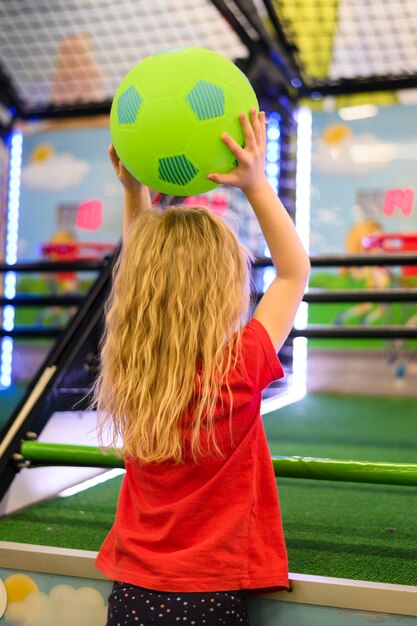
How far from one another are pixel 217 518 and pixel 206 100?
0.61m

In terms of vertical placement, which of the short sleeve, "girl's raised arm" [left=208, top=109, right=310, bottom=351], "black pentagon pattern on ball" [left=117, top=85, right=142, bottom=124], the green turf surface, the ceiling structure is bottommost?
the green turf surface

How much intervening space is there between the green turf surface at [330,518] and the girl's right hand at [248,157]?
0.70 meters

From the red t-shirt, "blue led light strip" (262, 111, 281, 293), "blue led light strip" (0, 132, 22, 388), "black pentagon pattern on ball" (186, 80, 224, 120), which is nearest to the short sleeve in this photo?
the red t-shirt

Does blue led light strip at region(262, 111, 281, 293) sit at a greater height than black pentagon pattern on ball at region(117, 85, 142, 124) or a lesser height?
greater

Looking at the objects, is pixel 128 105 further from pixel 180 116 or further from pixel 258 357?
pixel 258 357

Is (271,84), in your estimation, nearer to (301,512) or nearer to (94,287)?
(94,287)

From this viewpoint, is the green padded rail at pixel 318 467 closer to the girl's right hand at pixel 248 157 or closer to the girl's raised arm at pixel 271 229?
the girl's raised arm at pixel 271 229

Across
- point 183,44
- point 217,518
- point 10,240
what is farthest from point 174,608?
point 10,240

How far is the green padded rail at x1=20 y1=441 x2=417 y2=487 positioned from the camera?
1244mm

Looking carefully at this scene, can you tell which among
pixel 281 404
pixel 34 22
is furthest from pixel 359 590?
pixel 34 22

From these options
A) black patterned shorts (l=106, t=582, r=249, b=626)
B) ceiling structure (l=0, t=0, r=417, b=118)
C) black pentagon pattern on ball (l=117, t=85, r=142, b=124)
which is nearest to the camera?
black patterned shorts (l=106, t=582, r=249, b=626)

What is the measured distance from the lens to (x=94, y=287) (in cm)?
201

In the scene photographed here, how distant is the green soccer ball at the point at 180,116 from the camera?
1020mm

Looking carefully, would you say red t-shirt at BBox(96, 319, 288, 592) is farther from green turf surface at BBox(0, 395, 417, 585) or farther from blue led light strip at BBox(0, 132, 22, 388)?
blue led light strip at BBox(0, 132, 22, 388)
